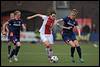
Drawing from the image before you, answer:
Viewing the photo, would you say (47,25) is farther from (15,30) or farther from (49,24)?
(15,30)

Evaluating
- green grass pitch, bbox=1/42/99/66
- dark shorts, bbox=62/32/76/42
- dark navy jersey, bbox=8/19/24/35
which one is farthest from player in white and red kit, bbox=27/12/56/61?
dark navy jersey, bbox=8/19/24/35

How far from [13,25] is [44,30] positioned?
4.16 feet

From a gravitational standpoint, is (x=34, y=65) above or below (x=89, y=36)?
above

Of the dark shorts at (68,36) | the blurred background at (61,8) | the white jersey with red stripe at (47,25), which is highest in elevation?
the white jersey with red stripe at (47,25)

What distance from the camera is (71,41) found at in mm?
20422

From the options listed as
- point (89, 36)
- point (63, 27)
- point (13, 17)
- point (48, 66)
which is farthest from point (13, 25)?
point (89, 36)

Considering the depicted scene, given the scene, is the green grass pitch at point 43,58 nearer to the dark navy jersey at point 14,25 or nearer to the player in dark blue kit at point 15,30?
the player in dark blue kit at point 15,30

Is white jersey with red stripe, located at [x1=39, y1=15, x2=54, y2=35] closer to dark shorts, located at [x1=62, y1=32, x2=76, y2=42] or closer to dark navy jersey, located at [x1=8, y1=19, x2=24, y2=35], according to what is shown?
dark shorts, located at [x1=62, y1=32, x2=76, y2=42]

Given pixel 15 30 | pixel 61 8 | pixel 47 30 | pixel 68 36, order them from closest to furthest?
pixel 68 36 → pixel 47 30 → pixel 15 30 → pixel 61 8

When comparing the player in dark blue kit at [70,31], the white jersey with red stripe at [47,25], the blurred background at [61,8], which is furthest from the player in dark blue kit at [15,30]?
the blurred background at [61,8]

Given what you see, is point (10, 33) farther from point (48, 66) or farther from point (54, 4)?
point (54, 4)

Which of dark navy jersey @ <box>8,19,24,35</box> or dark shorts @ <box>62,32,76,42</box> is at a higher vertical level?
dark navy jersey @ <box>8,19,24,35</box>

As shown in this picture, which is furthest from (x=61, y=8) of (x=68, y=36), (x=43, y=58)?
(x=68, y=36)

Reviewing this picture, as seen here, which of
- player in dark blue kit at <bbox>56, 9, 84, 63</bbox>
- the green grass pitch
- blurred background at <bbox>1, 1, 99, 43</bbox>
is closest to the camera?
the green grass pitch
